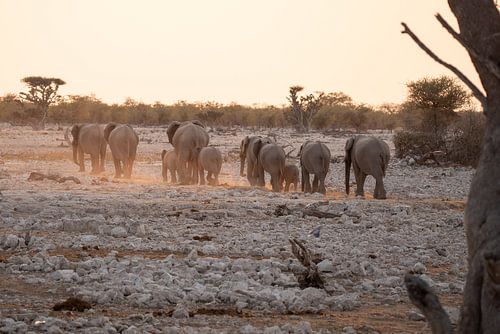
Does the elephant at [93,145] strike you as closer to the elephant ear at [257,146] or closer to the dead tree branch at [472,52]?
the elephant ear at [257,146]

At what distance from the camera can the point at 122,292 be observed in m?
8.12

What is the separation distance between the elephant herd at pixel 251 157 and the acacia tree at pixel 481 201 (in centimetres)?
1601

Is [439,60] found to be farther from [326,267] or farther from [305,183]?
[305,183]

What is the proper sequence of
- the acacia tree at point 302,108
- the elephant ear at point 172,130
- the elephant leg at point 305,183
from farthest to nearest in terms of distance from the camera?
the acacia tree at point 302,108 < the elephant ear at point 172,130 < the elephant leg at point 305,183

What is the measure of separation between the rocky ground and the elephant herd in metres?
4.02

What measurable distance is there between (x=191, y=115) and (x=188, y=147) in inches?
2471

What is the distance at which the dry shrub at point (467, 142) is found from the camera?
3216cm

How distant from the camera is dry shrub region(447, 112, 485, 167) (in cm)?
3216

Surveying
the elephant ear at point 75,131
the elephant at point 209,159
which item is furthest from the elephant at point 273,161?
the elephant ear at point 75,131

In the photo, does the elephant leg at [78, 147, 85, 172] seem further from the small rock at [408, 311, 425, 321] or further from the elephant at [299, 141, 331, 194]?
the small rock at [408, 311, 425, 321]

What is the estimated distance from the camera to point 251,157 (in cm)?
2709

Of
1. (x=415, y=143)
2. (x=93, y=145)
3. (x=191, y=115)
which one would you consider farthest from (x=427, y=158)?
(x=191, y=115)

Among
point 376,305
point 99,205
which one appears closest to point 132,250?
point 376,305

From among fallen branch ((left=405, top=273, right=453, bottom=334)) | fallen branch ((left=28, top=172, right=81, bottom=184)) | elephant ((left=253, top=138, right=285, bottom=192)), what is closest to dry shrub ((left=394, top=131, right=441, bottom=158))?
elephant ((left=253, top=138, right=285, bottom=192))
